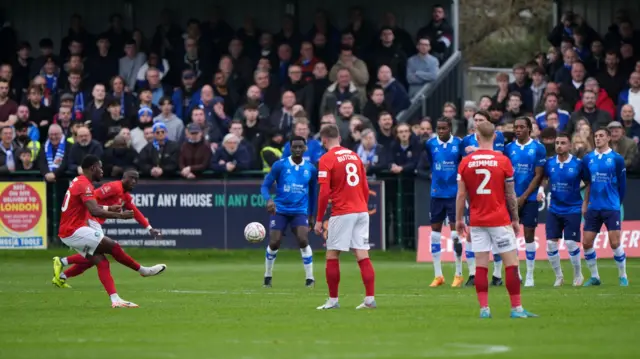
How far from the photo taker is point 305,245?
73.0 feet

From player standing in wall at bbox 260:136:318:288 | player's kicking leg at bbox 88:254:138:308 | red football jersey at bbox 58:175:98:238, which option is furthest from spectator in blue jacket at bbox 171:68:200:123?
player's kicking leg at bbox 88:254:138:308

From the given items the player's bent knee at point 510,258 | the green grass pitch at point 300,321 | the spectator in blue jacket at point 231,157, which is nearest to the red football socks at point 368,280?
the green grass pitch at point 300,321

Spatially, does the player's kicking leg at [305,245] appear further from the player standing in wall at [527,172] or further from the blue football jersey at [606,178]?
the blue football jersey at [606,178]

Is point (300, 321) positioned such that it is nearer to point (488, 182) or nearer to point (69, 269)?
point (488, 182)

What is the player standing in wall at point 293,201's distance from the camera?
72.6 feet

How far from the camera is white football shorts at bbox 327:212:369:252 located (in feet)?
55.8

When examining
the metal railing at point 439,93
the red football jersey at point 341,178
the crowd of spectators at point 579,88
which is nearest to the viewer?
the red football jersey at point 341,178

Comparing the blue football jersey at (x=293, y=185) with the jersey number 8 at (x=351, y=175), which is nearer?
the jersey number 8 at (x=351, y=175)

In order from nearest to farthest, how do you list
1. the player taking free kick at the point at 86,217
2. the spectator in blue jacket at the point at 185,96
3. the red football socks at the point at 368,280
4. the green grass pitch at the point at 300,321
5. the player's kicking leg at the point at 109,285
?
the green grass pitch at the point at 300,321 → the red football socks at the point at 368,280 → the player's kicking leg at the point at 109,285 → the player taking free kick at the point at 86,217 → the spectator in blue jacket at the point at 185,96

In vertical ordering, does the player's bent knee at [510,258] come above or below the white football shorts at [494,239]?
below

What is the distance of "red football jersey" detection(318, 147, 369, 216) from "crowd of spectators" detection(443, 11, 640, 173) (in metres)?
9.52

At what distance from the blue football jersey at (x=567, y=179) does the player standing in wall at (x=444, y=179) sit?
1.52 meters

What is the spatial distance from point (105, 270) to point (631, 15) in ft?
59.4

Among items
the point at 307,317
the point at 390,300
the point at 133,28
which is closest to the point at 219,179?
the point at 133,28
